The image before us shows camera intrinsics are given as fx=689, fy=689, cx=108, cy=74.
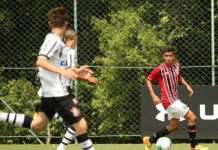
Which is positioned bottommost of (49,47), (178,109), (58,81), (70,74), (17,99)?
(17,99)

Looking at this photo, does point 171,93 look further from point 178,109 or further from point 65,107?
point 65,107

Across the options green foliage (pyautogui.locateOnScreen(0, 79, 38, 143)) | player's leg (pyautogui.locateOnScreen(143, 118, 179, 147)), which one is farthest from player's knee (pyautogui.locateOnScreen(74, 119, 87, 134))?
green foliage (pyautogui.locateOnScreen(0, 79, 38, 143))

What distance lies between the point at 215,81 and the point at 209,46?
33.5 inches

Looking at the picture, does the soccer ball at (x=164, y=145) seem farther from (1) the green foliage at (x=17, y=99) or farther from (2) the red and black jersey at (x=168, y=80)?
(1) the green foliage at (x=17, y=99)

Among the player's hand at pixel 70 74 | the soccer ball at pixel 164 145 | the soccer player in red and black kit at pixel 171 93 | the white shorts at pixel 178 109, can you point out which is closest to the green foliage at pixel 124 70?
the soccer player in red and black kit at pixel 171 93

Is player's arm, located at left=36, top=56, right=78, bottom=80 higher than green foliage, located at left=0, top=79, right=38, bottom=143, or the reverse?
player's arm, located at left=36, top=56, right=78, bottom=80

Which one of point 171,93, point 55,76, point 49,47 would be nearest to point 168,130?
point 171,93

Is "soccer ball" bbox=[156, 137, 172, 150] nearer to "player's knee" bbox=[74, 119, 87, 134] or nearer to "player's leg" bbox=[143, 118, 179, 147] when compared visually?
"player's leg" bbox=[143, 118, 179, 147]

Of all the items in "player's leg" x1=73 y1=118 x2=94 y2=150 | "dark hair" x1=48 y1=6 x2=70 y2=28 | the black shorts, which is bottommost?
"player's leg" x1=73 y1=118 x2=94 y2=150

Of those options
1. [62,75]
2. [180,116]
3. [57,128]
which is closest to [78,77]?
[62,75]

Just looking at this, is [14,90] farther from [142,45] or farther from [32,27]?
[142,45]

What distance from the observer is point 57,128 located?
14.1m

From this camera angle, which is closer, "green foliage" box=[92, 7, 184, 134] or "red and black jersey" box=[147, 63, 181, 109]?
"red and black jersey" box=[147, 63, 181, 109]

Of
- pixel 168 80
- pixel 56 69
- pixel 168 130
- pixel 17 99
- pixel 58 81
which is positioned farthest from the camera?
pixel 17 99
